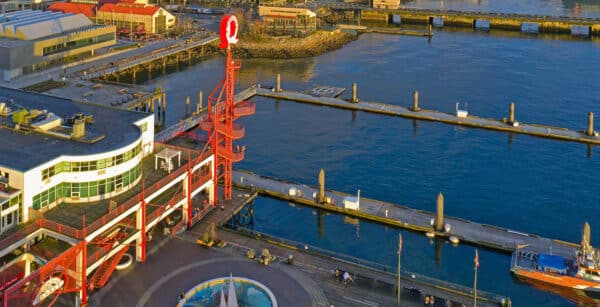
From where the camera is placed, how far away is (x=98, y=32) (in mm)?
99812

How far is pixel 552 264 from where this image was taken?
4544 cm

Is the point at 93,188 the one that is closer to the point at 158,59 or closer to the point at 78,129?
the point at 78,129

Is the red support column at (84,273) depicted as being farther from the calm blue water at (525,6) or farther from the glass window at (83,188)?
the calm blue water at (525,6)

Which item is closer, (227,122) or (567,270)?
(567,270)

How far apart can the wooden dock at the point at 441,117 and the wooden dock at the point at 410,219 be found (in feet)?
87.1

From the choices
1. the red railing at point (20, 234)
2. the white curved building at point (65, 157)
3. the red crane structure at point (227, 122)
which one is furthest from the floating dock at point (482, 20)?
the red railing at point (20, 234)

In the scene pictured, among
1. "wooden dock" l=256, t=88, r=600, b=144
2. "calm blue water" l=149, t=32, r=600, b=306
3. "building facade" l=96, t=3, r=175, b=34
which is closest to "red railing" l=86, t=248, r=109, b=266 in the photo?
"calm blue water" l=149, t=32, r=600, b=306

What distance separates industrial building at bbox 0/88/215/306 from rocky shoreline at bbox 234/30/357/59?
64.8m

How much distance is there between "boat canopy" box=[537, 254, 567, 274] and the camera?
45031 mm

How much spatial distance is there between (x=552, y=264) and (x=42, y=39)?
2775 inches

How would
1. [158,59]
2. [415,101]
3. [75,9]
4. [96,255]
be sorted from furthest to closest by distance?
1. [75,9]
2. [158,59]
3. [415,101]
4. [96,255]

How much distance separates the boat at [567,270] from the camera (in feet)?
145

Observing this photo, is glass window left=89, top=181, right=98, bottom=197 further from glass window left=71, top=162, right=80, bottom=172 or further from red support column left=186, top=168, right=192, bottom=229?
red support column left=186, top=168, right=192, bottom=229

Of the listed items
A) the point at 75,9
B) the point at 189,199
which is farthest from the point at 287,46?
the point at 189,199
